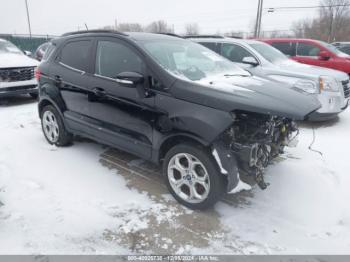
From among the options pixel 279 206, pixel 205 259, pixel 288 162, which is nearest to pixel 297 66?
pixel 288 162

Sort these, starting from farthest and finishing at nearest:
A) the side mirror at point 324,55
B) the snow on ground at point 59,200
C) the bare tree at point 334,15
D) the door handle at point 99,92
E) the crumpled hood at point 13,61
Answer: the bare tree at point 334,15 < the side mirror at point 324,55 < the crumpled hood at point 13,61 < the door handle at point 99,92 < the snow on ground at point 59,200

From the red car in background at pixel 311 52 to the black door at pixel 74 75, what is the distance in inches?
278

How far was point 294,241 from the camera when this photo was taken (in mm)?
2766

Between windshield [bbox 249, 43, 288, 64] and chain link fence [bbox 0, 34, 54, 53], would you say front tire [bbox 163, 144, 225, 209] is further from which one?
chain link fence [bbox 0, 34, 54, 53]

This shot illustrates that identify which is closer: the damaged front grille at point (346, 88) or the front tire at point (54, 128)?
the front tire at point (54, 128)

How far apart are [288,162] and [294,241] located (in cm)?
179

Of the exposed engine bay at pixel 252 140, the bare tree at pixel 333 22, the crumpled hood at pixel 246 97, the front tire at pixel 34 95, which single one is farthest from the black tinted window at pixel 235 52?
the bare tree at pixel 333 22

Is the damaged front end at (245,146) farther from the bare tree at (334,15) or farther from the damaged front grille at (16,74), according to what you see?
the bare tree at (334,15)

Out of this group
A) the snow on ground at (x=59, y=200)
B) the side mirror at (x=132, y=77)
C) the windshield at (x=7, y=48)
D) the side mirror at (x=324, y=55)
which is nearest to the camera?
the snow on ground at (x=59, y=200)

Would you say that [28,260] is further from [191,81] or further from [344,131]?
[344,131]

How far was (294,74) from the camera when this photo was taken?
6.17m

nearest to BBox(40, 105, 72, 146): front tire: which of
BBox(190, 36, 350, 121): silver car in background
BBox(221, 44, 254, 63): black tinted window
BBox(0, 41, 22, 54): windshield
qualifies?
BBox(190, 36, 350, 121): silver car in background

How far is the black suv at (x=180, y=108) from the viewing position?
9.52 feet

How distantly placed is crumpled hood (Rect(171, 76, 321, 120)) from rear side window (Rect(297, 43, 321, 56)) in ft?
Result: 22.1
